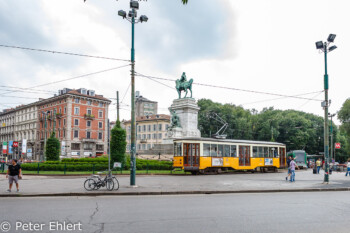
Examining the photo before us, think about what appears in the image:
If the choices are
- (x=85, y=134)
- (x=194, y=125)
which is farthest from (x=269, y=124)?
(x=85, y=134)

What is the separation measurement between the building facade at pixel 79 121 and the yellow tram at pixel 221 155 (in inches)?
1925

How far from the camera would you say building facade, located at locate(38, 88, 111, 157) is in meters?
70.3

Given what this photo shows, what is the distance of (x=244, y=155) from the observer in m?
28.9

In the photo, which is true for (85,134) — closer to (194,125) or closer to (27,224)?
(194,125)

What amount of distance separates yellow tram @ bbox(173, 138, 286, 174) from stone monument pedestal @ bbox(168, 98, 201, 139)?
876cm

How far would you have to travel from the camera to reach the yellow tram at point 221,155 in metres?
25.3

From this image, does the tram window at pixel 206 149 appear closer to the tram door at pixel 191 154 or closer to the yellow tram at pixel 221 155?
the yellow tram at pixel 221 155

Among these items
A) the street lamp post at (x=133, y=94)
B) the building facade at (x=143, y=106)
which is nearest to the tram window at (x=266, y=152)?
the street lamp post at (x=133, y=94)

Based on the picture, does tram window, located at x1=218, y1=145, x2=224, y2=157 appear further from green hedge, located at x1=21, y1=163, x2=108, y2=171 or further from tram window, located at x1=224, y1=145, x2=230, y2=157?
green hedge, located at x1=21, y1=163, x2=108, y2=171

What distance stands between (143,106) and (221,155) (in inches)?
3179

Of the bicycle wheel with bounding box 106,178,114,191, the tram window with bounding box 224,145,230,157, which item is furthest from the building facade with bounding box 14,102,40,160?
the bicycle wheel with bounding box 106,178,114,191

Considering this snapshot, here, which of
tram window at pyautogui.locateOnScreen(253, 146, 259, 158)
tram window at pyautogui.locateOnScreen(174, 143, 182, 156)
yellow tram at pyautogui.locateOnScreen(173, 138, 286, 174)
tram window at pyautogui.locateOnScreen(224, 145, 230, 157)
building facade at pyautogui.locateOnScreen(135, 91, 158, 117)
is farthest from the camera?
building facade at pyautogui.locateOnScreen(135, 91, 158, 117)

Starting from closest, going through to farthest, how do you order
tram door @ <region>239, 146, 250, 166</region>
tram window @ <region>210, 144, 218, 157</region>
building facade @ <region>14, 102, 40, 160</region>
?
tram window @ <region>210, 144, 218, 157</region>
tram door @ <region>239, 146, 250, 166</region>
building facade @ <region>14, 102, 40, 160</region>

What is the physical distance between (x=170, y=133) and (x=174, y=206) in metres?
26.6
